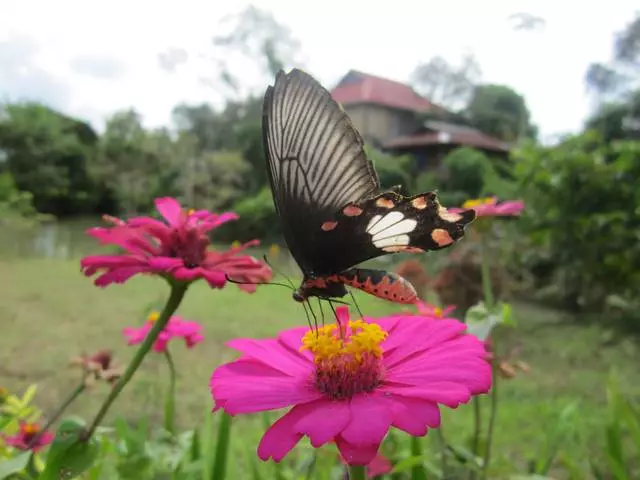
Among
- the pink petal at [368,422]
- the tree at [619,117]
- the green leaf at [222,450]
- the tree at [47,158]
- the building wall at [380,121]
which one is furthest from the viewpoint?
the tree at [47,158]

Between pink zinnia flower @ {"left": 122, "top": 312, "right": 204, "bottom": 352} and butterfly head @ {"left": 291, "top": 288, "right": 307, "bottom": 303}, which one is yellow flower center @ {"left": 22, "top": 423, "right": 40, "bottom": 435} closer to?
pink zinnia flower @ {"left": 122, "top": 312, "right": 204, "bottom": 352}

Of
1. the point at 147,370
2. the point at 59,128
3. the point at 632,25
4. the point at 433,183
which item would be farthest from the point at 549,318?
the point at 59,128

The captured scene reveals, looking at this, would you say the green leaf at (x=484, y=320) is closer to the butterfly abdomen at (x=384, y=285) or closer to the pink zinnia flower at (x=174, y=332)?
the butterfly abdomen at (x=384, y=285)

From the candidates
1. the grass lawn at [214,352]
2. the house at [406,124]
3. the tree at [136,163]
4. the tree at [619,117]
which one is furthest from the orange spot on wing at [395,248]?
the tree at [136,163]

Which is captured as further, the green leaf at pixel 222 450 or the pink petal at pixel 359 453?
the green leaf at pixel 222 450

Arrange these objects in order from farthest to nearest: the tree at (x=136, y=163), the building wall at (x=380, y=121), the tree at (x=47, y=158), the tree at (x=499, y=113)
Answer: the tree at (x=136, y=163)
the tree at (x=47, y=158)
the tree at (x=499, y=113)
the building wall at (x=380, y=121)

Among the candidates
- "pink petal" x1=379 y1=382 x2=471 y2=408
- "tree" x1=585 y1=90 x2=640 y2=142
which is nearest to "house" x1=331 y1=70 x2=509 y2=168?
"pink petal" x1=379 y1=382 x2=471 y2=408

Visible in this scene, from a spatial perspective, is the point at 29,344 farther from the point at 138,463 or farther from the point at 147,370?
the point at 138,463
